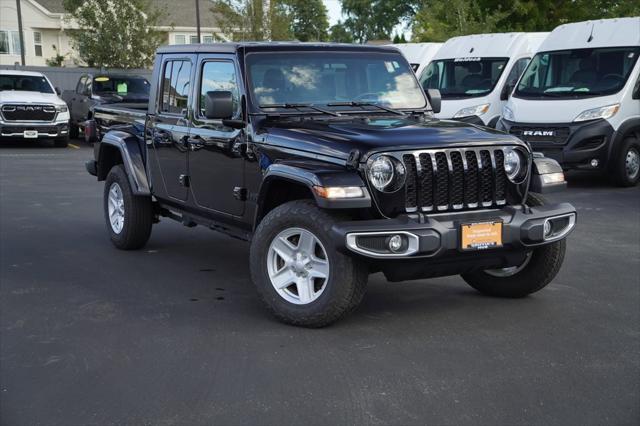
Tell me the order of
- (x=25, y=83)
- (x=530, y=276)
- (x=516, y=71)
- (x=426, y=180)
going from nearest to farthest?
1. (x=426, y=180)
2. (x=530, y=276)
3. (x=516, y=71)
4. (x=25, y=83)

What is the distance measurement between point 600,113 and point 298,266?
9010 mm

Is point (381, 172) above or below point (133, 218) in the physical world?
above

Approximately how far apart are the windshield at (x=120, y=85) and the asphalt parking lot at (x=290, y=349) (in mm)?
14078

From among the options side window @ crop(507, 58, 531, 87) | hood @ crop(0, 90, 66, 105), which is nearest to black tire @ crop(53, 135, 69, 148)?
hood @ crop(0, 90, 66, 105)

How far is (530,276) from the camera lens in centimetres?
645

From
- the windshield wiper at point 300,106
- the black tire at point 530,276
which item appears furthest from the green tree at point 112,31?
the black tire at point 530,276

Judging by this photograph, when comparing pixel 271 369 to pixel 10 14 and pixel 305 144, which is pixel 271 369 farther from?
pixel 10 14

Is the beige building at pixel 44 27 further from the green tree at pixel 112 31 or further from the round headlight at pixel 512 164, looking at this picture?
the round headlight at pixel 512 164

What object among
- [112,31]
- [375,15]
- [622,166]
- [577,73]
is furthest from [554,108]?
[375,15]

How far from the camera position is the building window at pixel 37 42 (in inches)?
2136

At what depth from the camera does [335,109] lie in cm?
667

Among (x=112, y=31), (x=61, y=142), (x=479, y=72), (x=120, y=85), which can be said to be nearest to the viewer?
(x=479, y=72)

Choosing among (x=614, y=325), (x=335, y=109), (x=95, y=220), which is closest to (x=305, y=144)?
(x=335, y=109)

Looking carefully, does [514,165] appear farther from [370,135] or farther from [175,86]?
[175,86]
